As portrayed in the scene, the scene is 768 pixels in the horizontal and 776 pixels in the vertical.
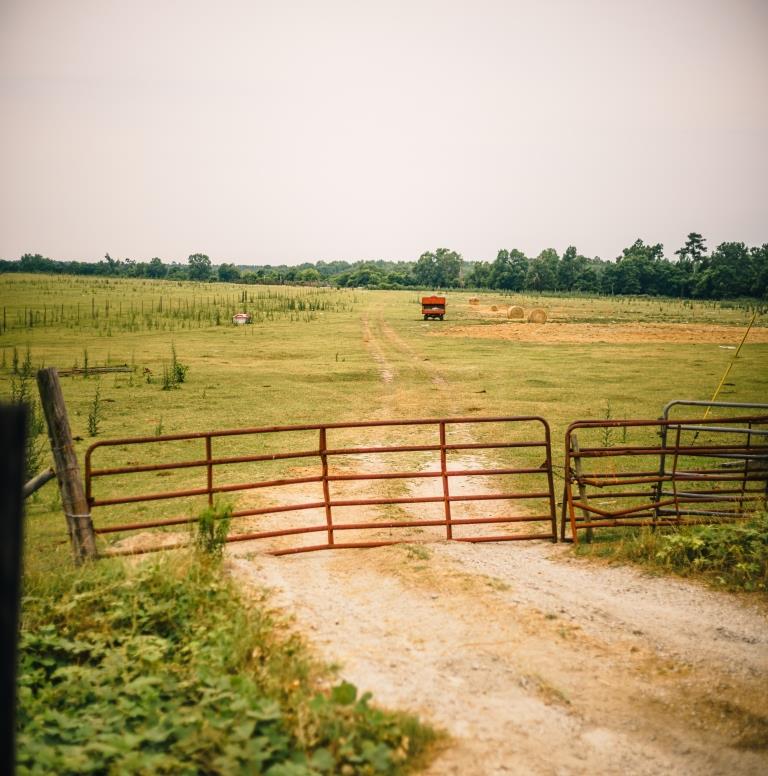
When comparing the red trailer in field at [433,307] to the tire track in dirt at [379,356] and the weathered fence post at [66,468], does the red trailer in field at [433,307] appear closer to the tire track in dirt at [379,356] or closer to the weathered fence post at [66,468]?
the tire track in dirt at [379,356]

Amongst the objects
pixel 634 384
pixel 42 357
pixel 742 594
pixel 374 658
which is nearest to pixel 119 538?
pixel 374 658

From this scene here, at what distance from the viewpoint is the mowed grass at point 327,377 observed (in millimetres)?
15398

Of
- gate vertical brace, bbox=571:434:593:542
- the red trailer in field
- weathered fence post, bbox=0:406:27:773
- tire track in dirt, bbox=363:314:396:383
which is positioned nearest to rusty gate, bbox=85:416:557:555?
gate vertical brace, bbox=571:434:593:542

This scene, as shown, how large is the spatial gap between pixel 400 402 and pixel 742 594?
11.7 meters

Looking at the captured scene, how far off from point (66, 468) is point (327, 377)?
1551 centimetres

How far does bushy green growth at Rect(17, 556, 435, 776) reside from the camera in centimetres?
354

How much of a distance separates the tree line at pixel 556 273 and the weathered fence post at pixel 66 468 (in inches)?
4092

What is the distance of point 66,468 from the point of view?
20.7 ft

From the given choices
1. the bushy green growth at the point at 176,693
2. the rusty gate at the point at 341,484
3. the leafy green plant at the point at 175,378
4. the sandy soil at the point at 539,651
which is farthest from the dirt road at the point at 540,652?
the leafy green plant at the point at 175,378

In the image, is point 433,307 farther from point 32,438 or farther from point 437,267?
point 437,267

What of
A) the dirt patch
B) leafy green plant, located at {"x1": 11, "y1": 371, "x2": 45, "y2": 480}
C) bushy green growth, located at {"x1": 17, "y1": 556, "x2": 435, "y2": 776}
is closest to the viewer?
bushy green growth, located at {"x1": 17, "y1": 556, "x2": 435, "y2": 776}

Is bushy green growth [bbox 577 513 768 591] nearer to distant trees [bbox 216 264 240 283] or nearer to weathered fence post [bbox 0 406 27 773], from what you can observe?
weathered fence post [bbox 0 406 27 773]

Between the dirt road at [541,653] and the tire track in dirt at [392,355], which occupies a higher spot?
the tire track in dirt at [392,355]

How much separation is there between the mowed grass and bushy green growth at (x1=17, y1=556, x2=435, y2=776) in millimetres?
1779
